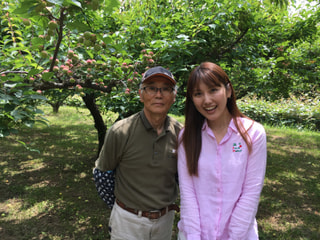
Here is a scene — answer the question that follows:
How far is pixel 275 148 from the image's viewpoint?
780 centimetres

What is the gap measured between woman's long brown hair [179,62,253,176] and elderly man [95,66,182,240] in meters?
0.20

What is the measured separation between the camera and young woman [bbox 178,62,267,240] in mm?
1268

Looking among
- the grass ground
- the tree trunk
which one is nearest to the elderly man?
the grass ground

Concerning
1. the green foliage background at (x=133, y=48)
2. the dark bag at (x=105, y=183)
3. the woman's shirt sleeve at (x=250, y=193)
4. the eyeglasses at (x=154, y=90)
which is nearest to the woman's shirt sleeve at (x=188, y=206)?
the woman's shirt sleeve at (x=250, y=193)

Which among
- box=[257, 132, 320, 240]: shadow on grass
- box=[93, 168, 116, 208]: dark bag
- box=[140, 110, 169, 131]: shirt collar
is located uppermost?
box=[140, 110, 169, 131]: shirt collar

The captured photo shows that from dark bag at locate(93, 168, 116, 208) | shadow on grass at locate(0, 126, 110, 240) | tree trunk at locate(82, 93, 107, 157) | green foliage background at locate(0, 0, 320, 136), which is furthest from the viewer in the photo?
tree trunk at locate(82, 93, 107, 157)

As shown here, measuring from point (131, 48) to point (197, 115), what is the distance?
2305 millimetres

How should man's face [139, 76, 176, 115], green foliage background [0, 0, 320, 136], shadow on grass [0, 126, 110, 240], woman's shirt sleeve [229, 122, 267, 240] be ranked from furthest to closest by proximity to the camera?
shadow on grass [0, 126, 110, 240]
green foliage background [0, 0, 320, 136]
man's face [139, 76, 176, 115]
woman's shirt sleeve [229, 122, 267, 240]

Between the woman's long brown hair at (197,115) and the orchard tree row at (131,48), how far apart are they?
0.68 metres

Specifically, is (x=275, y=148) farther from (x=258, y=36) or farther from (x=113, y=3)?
(x=113, y=3)

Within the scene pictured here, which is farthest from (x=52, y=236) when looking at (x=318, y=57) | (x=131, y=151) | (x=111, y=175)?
(x=318, y=57)

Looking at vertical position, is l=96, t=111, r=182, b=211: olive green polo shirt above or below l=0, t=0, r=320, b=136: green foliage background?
below

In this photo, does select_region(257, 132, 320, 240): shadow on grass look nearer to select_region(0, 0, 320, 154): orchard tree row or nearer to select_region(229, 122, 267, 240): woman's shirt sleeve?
select_region(0, 0, 320, 154): orchard tree row

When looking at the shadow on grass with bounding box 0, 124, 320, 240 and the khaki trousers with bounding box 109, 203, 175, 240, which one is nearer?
the khaki trousers with bounding box 109, 203, 175, 240
